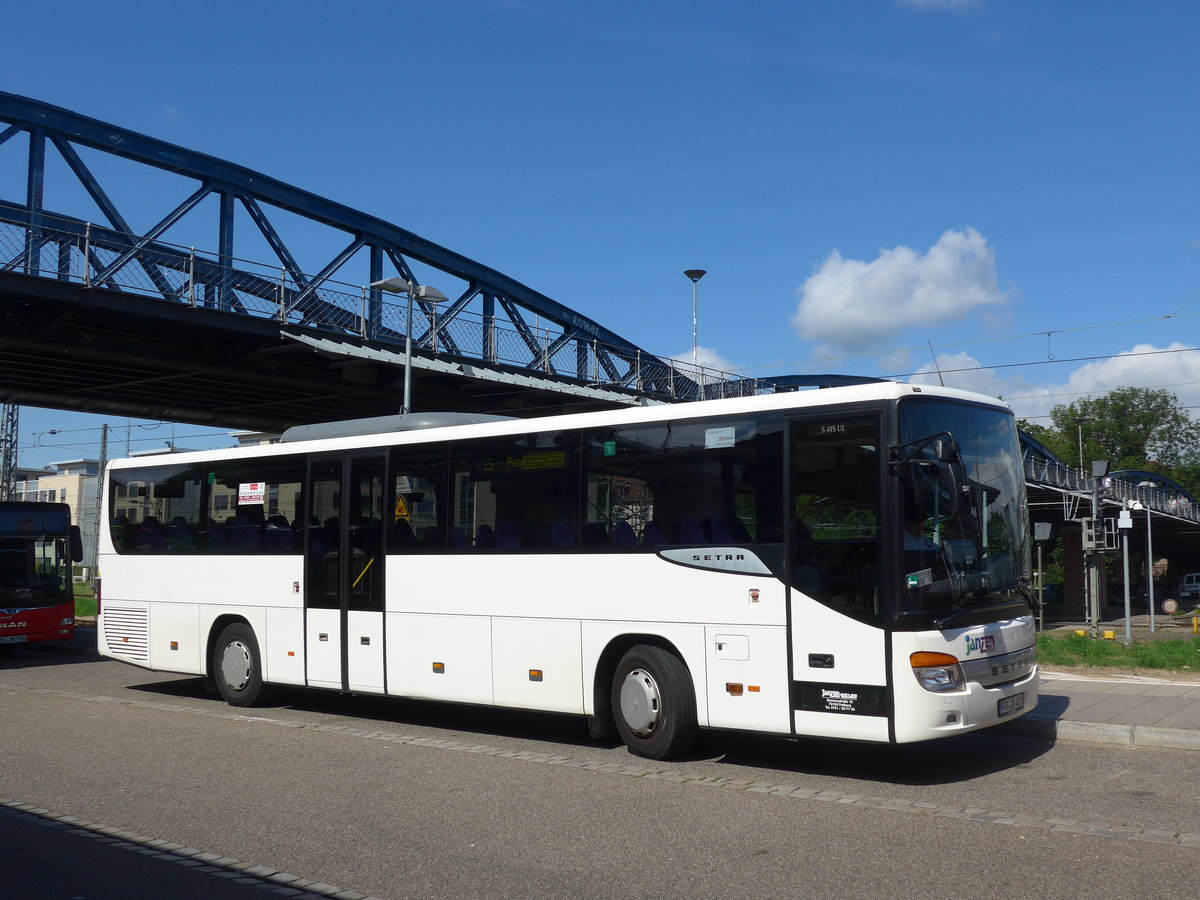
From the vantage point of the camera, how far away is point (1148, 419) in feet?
361

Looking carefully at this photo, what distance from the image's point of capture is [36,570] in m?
20.8

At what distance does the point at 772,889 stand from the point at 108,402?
29762 mm

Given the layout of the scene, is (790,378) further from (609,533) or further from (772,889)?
(772,889)

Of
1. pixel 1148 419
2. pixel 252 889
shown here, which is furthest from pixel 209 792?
pixel 1148 419

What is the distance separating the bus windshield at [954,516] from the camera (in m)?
8.41

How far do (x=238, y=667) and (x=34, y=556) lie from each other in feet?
30.5

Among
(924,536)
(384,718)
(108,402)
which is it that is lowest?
(384,718)

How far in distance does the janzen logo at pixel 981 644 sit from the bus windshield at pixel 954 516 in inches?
6.5

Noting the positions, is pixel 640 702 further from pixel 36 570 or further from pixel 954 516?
pixel 36 570

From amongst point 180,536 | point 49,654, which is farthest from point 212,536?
point 49,654

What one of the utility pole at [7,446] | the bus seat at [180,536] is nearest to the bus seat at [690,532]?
the bus seat at [180,536]

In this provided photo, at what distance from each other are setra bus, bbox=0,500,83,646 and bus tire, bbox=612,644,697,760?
14374 mm

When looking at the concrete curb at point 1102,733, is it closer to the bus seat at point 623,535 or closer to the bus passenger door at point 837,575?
the bus passenger door at point 837,575

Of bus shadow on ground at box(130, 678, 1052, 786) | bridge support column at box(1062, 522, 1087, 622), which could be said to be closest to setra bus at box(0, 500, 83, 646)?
bus shadow on ground at box(130, 678, 1052, 786)
